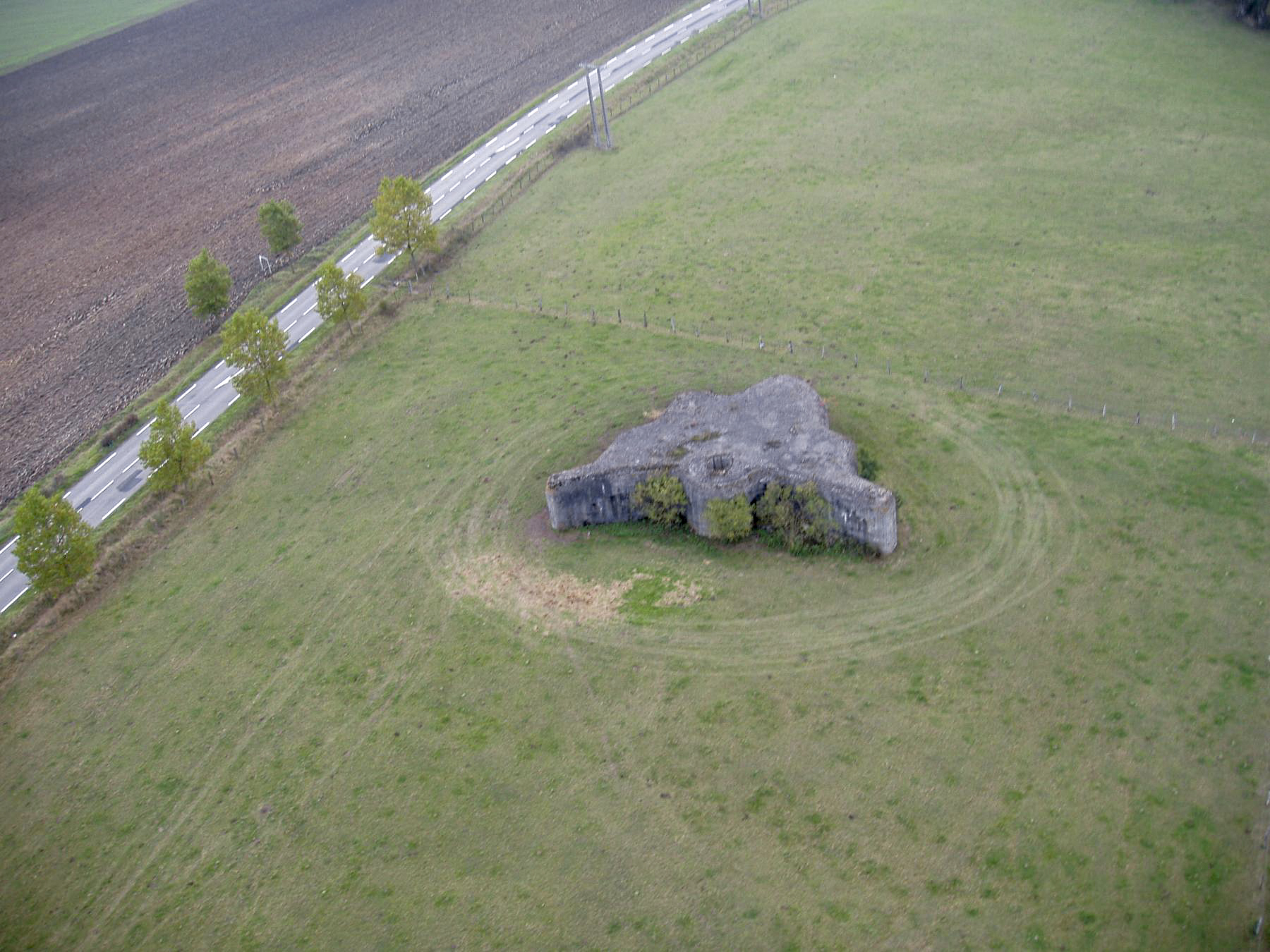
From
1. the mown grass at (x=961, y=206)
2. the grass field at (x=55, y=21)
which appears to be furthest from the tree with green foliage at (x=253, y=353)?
the grass field at (x=55, y=21)

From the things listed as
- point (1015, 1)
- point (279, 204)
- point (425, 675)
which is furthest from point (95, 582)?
point (1015, 1)

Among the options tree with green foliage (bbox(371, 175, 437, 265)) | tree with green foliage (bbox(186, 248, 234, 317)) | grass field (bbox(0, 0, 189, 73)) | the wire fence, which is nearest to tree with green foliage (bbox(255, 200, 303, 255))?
tree with green foliage (bbox(186, 248, 234, 317))

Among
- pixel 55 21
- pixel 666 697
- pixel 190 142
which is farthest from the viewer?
pixel 55 21

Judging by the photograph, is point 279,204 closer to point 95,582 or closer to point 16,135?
point 95,582

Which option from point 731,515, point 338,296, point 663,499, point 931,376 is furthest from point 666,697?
point 338,296

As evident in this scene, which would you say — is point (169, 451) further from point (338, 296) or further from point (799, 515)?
point (799, 515)
